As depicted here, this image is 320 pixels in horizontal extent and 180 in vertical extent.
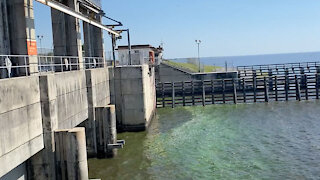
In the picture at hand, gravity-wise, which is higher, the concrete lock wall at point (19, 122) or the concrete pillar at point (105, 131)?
the concrete lock wall at point (19, 122)

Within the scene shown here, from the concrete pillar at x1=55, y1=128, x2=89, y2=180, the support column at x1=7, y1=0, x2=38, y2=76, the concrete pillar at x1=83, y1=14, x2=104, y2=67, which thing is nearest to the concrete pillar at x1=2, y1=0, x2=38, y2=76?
the support column at x1=7, y1=0, x2=38, y2=76

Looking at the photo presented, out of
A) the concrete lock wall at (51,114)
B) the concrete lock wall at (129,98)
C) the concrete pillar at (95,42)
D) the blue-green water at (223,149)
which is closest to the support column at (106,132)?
the blue-green water at (223,149)

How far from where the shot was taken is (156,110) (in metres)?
40.1

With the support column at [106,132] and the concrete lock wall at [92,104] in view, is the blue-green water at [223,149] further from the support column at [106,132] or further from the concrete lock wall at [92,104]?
the concrete lock wall at [92,104]

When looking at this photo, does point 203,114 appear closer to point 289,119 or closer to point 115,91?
point 289,119

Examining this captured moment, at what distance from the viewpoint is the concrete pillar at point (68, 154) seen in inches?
558

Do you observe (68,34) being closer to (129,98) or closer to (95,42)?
(95,42)

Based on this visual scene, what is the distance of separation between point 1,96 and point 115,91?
1766cm

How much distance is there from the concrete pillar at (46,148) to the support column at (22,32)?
4.46ft

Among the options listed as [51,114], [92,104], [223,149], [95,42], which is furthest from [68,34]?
[223,149]

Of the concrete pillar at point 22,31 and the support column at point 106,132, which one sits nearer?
the concrete pillar at point 22,31

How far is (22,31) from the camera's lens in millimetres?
14727

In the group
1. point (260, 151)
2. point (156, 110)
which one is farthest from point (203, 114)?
point (260, 151)

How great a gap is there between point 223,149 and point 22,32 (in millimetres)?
13840
